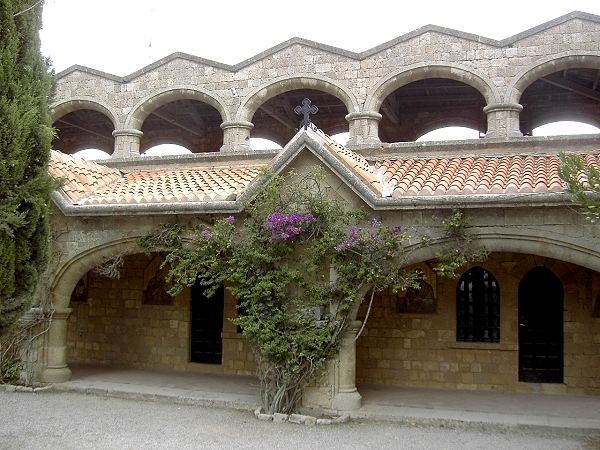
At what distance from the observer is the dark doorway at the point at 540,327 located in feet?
36.2

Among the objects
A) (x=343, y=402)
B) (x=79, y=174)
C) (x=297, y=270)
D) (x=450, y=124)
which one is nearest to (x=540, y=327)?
(x=343, y=402)

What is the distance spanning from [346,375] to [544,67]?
21.7ft

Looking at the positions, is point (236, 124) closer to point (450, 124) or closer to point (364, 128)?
point (364, 128)

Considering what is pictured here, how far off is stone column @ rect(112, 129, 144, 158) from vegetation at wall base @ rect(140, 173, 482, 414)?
491 cm

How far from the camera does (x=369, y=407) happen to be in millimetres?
9469

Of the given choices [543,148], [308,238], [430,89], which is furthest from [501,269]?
[430,89]

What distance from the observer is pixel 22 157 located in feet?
23.0

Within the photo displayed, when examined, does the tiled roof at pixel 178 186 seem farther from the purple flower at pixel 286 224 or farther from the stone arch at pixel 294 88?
the stone arch at pixel 294 88

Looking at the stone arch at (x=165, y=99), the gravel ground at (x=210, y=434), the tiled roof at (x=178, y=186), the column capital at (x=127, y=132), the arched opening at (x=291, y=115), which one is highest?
the arched opening at (x=291, y=115)

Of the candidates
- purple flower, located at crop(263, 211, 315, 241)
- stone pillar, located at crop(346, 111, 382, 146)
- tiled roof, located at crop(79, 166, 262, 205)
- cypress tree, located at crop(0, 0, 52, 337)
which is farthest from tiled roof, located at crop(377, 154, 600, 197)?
cypress tree, located at crop(0, 0, 52, 337)

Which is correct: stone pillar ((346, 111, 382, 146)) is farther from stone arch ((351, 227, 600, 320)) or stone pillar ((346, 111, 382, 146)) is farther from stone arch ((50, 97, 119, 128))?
stone arch ((50, 97, 119, 128))

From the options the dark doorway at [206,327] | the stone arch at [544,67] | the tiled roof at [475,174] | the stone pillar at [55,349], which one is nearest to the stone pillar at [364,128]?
the tiled roof at [475,174]

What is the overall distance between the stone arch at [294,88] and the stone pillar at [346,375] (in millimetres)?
4843

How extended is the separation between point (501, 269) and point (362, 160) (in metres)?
3.12
